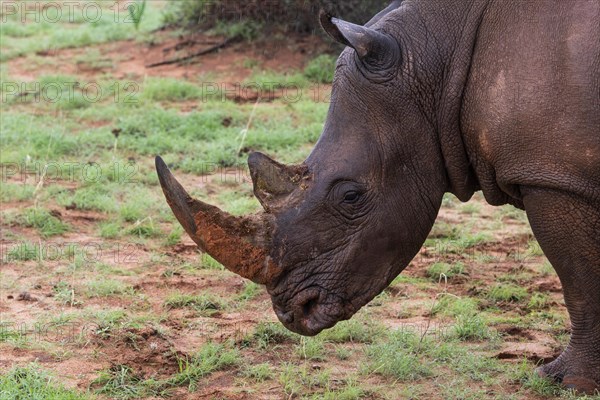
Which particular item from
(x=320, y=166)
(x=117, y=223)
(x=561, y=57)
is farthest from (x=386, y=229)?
(x=117, y=223)

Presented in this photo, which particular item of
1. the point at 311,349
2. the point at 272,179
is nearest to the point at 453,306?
the point at 311,349

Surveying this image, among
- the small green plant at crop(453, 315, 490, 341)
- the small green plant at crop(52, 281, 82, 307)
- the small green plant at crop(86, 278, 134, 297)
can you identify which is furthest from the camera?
the small green plant at crop(86, 278, 134, 297)

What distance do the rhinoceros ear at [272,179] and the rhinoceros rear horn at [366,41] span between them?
61cm

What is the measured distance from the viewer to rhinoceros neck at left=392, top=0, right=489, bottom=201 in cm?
530

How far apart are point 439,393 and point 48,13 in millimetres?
10783

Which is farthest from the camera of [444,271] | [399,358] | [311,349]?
[444,271]

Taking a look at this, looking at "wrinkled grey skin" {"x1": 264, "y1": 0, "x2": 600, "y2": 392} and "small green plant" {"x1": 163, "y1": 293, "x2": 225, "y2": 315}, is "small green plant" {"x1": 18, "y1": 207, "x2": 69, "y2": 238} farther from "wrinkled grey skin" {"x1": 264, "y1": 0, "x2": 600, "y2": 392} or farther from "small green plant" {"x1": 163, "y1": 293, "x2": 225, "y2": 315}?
"wrinkled grey skin" {"x1": 264, "y1": 0, "x2": 600, "y2": 392}

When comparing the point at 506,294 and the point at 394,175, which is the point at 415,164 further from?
the point at 506,294

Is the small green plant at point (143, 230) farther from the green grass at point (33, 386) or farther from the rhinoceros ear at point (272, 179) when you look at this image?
the rhinoceros ear at point (272, 179)

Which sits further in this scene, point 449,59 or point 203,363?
point 203,363

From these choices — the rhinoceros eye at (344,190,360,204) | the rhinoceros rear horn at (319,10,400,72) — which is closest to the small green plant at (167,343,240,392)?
the rhinoceros eye at (344,190,360,204)

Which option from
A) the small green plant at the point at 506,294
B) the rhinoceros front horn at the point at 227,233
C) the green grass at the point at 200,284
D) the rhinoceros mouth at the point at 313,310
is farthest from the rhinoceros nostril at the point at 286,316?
the small green plant at the point at 506,294

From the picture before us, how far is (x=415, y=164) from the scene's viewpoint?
5359mm

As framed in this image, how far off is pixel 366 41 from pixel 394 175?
641 mm
